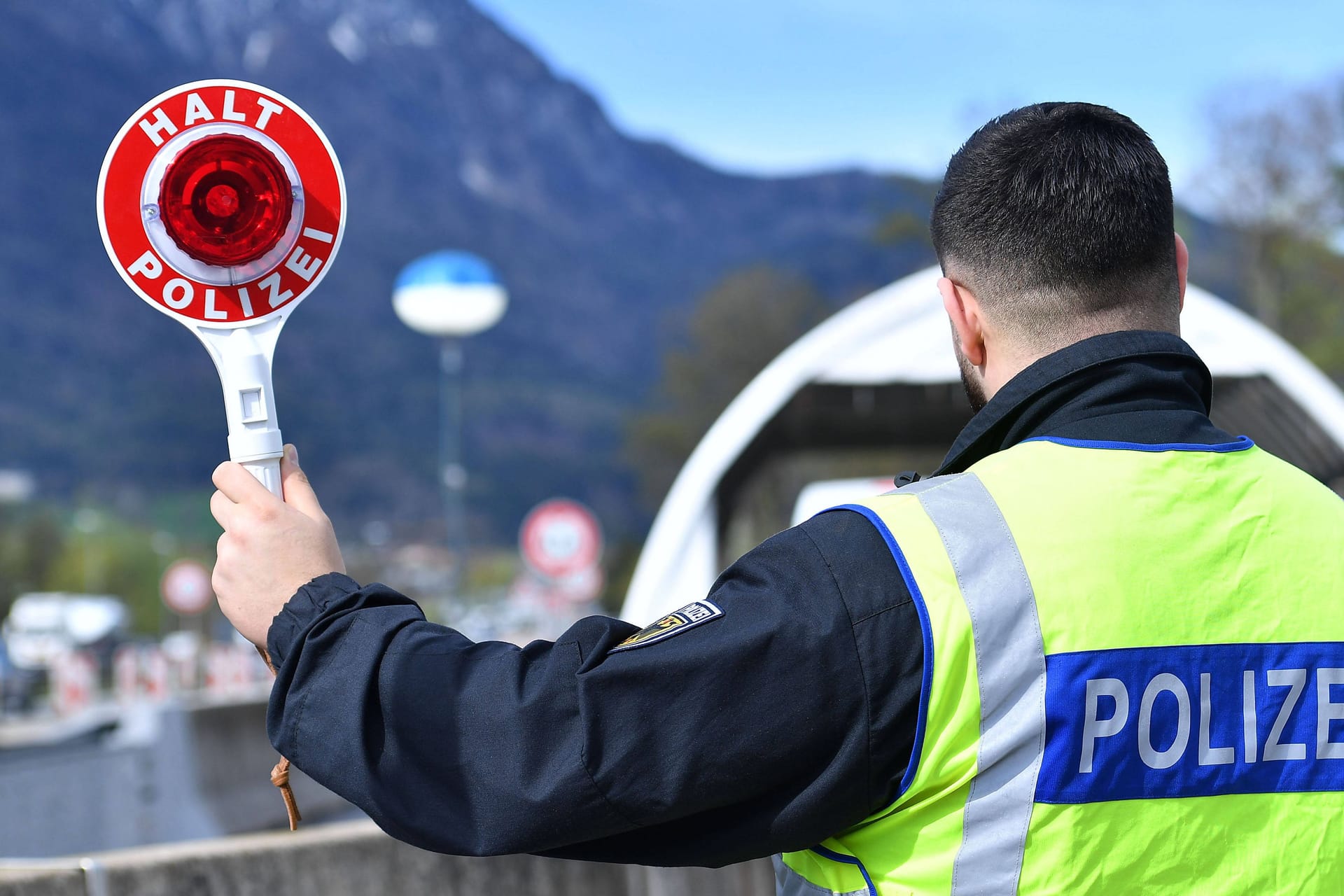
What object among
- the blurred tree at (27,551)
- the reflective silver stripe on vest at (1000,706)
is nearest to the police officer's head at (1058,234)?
the reflective silver stripe on vest at (1000,706)

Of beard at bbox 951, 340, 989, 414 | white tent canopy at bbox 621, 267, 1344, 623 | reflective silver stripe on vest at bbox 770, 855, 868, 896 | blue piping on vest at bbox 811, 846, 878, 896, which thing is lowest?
reflective silver stripe on vest at bbox 770, 855, 868, 896

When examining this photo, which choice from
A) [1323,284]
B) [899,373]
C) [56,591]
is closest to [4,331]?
[56,591]

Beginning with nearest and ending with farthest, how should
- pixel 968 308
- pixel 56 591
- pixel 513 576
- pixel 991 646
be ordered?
1. pixel 991 646
2. pixel 968 308
3. pixel 56 591
4. pixel 513 576

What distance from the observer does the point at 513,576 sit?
119875 millimetres

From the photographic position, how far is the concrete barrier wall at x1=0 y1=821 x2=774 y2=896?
14.2 feet

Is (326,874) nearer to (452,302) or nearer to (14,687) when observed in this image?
(452,302)

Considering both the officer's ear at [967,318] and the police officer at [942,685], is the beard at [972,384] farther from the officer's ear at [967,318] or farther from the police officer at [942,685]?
the police officer at [942,685]

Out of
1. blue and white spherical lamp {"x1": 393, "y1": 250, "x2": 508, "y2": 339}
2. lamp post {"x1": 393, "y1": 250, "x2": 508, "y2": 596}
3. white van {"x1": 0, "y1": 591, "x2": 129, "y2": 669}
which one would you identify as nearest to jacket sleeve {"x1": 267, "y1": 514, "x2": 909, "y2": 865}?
lamp post {"x1": 393, "y1": 250, "x2": 508, "y2": 596}

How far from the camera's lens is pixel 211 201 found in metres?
1.98

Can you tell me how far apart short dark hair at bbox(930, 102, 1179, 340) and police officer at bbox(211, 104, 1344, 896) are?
12 millimetres

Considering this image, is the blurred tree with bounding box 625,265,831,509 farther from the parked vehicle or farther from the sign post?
the sign post

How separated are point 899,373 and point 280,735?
11989mm

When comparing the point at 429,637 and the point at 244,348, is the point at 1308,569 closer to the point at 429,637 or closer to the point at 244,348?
the point at 429,637

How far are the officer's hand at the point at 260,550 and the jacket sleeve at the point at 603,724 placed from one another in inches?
3.5
